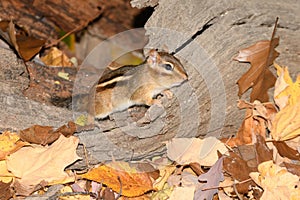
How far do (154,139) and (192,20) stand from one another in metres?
0.88

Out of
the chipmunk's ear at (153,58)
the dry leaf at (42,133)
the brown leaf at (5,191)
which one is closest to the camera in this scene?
the brown leaf at (5,191)

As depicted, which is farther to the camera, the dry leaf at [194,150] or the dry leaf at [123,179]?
the dry leaf at [194,150]

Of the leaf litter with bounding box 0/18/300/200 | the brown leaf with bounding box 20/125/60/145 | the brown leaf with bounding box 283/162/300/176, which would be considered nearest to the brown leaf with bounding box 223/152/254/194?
the leaf litter with bounding box 0/18/300/200

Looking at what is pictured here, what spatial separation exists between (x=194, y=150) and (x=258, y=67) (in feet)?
2.72

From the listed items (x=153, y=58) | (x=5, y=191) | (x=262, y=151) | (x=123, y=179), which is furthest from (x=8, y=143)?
(x=262, y=151)

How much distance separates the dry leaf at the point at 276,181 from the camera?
11.8 ft

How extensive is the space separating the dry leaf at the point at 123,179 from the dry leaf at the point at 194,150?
0.31m

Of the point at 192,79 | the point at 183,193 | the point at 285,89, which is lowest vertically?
the point at 183,193

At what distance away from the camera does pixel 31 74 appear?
4434 mm

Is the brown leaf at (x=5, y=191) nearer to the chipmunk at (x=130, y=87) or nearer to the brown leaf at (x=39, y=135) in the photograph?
the brown leaf at (x=39, y=135)

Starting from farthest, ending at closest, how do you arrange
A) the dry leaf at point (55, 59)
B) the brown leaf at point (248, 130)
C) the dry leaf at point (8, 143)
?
the dry leaf at point (55, 59)
the brown leaf at point (248, 130)
the dry leaf at point (8, 143)

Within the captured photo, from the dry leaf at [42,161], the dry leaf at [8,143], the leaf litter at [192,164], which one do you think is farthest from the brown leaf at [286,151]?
the dry leaf at [8,143]

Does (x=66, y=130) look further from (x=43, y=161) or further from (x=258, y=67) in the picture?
(x=258, y=67)

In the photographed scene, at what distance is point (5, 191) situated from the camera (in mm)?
3576
